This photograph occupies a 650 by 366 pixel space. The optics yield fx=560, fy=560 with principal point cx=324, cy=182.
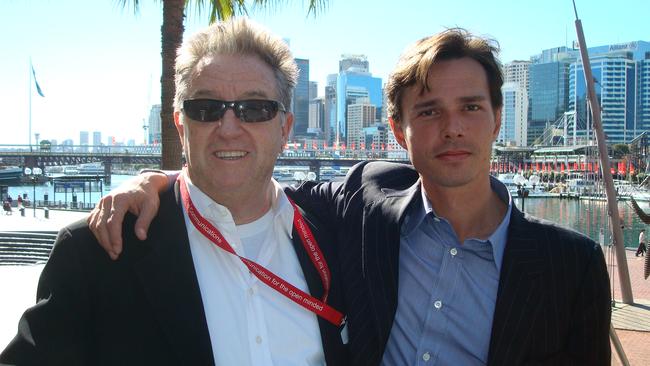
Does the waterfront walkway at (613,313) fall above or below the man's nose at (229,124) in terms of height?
below

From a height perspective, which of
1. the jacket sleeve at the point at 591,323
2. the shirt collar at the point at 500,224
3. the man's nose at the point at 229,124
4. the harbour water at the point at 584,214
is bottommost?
the harbour water at the point at 584,214

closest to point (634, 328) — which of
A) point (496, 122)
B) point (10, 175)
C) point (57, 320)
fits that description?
point (496, 122)

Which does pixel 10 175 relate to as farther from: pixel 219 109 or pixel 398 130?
pixel 219 109

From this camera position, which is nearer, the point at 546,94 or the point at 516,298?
the point at 516,298

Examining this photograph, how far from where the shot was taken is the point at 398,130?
9.86 ft

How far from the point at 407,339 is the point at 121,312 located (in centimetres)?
120

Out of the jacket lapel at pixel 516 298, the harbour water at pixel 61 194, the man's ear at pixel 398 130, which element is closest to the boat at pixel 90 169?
the harbour water at pixel 61 194

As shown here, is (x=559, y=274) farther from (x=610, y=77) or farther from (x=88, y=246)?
(x=610, y=77)

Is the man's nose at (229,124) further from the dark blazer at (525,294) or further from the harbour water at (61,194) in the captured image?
the harbour water at (61,194)

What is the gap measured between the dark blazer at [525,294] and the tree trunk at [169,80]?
11.8 ft

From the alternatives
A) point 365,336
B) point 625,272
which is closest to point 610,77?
point 625,272

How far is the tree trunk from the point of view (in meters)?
5.87

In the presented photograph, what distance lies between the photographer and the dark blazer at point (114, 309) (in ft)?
6.41

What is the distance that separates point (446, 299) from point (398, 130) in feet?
3.24
